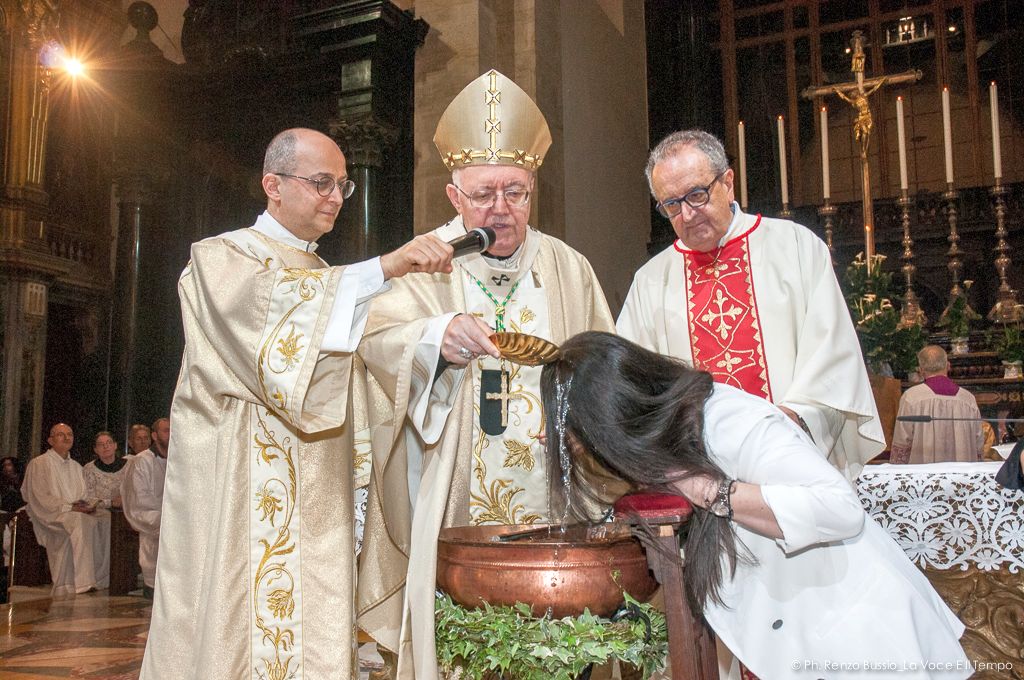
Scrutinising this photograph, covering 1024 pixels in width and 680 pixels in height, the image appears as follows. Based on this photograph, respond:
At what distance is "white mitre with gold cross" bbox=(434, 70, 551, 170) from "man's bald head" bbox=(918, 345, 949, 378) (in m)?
2.79

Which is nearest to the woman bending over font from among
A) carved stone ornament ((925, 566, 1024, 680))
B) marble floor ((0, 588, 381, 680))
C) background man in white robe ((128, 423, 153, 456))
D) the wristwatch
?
the wristwatch

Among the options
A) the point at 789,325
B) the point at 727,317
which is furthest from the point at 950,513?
the point at 727,317

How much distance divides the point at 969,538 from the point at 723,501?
171 centimetres

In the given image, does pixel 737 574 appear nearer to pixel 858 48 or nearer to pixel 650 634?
pixel 650 634

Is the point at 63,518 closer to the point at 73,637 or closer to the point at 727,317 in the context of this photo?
the point at 73,637

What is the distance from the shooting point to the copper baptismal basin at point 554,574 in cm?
188

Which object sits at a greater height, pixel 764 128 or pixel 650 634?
pixel 764 128

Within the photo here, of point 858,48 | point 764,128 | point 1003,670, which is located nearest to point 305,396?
point 1003,670

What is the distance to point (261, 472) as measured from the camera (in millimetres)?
2535

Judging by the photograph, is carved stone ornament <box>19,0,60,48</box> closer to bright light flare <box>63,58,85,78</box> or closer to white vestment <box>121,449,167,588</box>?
bright light flare <box>63,58,85,78</box>

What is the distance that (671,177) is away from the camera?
104 inches

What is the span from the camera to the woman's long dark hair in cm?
183

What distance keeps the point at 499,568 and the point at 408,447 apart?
86cm

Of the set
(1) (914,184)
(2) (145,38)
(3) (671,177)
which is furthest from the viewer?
(1) (914,184)
